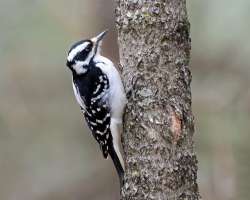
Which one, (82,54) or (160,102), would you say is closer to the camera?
(160,102)

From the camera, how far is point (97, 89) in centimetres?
462

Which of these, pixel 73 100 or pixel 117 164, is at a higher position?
pixel 117 164

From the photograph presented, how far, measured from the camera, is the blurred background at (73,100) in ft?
20.0

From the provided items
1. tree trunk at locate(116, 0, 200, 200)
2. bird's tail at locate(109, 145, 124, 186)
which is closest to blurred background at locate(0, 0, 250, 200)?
bird's tail at locate(109, 145, 124, 186)

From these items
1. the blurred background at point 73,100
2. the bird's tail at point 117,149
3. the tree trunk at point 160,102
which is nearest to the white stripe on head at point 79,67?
the bird's tail at point 117,149

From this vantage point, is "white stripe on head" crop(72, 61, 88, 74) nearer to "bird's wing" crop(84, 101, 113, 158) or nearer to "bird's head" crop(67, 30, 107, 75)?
"bird's head" crop(67, 30, 107, 75)

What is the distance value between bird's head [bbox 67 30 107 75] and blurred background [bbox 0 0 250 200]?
1.40 m

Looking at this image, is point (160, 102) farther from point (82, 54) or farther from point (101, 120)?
point (82, 54)

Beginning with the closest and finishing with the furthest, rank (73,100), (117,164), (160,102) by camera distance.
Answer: (160,102), (117,164), (73,100)

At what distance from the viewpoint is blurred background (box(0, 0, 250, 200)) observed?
6109 mm

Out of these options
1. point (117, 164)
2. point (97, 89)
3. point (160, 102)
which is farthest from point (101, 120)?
point (160, 102)

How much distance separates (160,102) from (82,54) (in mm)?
808
